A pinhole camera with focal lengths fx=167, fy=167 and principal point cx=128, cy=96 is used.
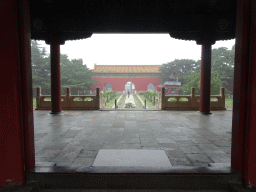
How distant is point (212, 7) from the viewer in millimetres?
4000

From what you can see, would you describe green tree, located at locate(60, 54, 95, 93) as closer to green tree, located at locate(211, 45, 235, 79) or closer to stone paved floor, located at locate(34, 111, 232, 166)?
green tree, located at locate(211, 45, 235, 79)

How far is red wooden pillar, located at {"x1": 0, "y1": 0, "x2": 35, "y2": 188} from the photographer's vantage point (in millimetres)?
1840

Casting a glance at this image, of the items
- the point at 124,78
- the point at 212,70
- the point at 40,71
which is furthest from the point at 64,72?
the point at 212,70

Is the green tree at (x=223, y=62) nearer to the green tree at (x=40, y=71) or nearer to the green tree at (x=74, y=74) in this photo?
the green tree at (x=74, y=74)

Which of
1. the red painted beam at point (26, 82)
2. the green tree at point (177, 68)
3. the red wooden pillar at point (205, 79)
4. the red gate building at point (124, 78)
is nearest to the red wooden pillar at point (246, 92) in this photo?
the red painted beam at point (26, 82)

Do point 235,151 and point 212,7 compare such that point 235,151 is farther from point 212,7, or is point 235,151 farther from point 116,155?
point 212,7

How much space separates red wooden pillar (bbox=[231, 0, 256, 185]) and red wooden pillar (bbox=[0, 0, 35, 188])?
2.51 meters

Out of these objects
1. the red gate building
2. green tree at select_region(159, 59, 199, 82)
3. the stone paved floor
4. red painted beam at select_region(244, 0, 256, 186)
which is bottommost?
the stone paved floor

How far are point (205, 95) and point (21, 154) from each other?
681cm

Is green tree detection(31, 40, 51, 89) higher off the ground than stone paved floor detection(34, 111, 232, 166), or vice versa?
green tree detection(31, 40, 51, 89)

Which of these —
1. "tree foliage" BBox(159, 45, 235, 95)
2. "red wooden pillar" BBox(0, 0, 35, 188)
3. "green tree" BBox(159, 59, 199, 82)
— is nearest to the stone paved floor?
"red wooden pillar" BBox(0, 0, 35, 188)

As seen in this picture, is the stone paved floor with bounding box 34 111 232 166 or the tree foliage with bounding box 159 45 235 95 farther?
the tree foliage with bounding box 159 45 235 95

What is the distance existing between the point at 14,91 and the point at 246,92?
2643 millimetres

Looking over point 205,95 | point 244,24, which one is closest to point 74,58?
point 205,95
